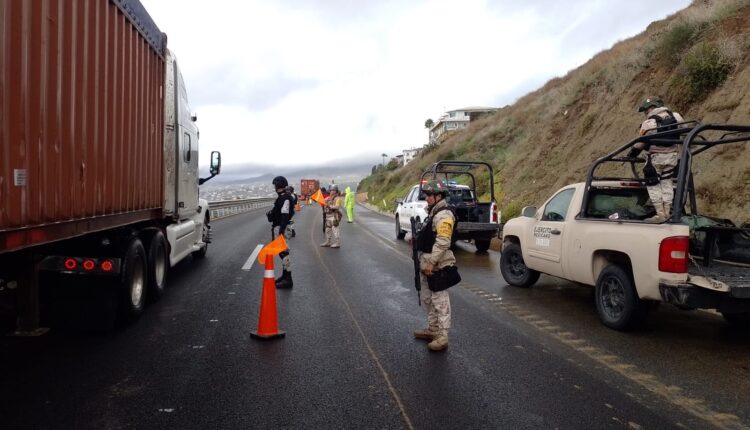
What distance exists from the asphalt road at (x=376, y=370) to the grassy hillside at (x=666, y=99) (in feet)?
25.1

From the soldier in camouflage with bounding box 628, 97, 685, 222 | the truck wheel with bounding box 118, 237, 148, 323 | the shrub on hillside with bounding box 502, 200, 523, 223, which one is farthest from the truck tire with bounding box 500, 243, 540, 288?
the shrub on hillside with bounding box 502, 200, 523, 223

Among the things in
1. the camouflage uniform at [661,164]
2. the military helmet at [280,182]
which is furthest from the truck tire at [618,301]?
the military helmet at [280,182]

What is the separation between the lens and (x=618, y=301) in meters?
6.26

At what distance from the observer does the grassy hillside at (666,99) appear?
13.2 metres

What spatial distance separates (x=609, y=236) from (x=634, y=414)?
2.78 meters

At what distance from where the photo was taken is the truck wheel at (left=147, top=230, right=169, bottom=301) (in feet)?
24.1

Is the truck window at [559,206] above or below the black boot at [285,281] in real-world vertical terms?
above

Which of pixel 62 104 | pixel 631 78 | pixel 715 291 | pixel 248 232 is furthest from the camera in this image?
pixel 631 78

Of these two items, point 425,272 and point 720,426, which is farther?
point 425,272

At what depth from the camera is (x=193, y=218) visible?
10734 mm

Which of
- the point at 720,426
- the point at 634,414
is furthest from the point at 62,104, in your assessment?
the point at 720,426

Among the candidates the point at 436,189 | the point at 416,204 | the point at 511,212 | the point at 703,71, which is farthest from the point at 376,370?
the point at 511,212

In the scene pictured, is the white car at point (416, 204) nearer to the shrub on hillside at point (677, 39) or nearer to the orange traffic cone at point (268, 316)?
the orange traffic cone at point (268, 316)

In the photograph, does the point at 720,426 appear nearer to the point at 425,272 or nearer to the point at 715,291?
the point at 715,291
